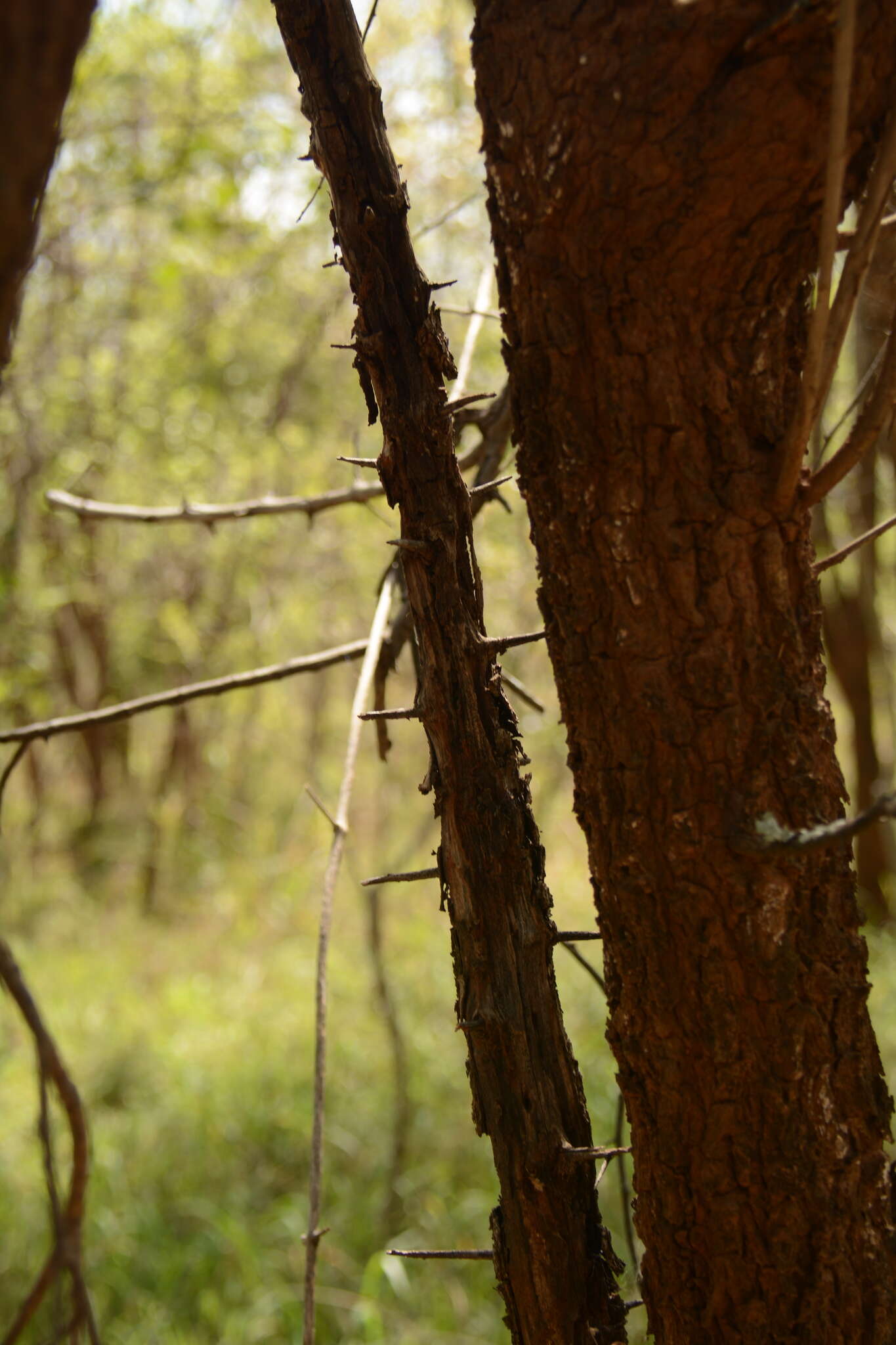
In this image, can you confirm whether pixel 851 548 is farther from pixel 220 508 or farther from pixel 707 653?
pixel 220 508

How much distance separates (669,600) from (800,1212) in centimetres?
53

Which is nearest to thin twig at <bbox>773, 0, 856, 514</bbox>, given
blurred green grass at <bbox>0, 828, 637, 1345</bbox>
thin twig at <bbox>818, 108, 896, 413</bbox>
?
thin twig at <bbox>818, 108, 896, 413</bbox>

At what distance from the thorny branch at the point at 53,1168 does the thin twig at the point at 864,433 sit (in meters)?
0.91

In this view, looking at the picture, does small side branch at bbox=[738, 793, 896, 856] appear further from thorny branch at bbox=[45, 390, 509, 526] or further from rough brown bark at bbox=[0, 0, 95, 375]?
thorny branch at bbox=[45, 390, 509, 526]

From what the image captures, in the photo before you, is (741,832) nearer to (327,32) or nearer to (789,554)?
(789,554)

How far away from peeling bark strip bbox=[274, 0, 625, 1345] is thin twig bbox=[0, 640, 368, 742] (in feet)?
1.34

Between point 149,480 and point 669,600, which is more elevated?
point 149,480

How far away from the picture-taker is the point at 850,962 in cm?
87

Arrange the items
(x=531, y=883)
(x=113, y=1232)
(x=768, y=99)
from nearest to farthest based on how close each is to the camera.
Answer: (x=768, y=99), (x=531, y=883), (x=113, y=1232)

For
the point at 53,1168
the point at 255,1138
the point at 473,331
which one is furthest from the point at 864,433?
the point at 255,1138

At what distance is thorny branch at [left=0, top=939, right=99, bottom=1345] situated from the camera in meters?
1.01

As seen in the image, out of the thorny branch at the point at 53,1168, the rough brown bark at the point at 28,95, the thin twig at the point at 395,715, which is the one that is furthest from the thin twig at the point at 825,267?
the thorny branch at the point at 53,1168

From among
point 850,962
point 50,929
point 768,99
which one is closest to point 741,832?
point 850,962

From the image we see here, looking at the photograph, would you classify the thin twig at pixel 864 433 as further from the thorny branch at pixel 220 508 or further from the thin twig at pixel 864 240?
the thorny branch at pixel 220 508
